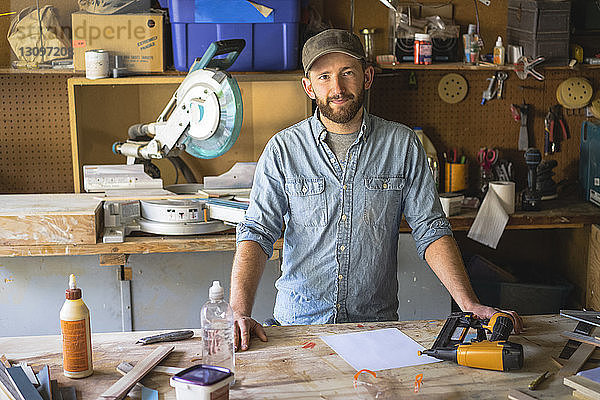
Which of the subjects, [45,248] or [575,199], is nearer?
[45,248]

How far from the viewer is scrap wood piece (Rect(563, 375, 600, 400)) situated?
1.41 meters

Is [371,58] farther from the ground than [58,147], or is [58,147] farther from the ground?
[371,58]

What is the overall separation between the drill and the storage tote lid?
219 cm

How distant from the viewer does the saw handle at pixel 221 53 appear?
277 cm

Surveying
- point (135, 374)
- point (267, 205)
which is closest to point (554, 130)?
point (267, 205)

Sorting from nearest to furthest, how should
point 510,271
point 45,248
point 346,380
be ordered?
point 346,380, point 45,248, point 510,271

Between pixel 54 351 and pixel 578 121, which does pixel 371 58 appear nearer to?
pixel 578 121

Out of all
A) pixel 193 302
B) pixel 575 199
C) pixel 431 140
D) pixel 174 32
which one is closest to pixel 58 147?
pixel 174 32

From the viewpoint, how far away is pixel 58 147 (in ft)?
11.1

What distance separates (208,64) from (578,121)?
1.90m

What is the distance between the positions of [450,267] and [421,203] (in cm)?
22

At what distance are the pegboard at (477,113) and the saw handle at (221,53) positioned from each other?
85 centimetres

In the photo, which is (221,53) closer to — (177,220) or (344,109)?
(177,220)

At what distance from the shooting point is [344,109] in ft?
6.83
